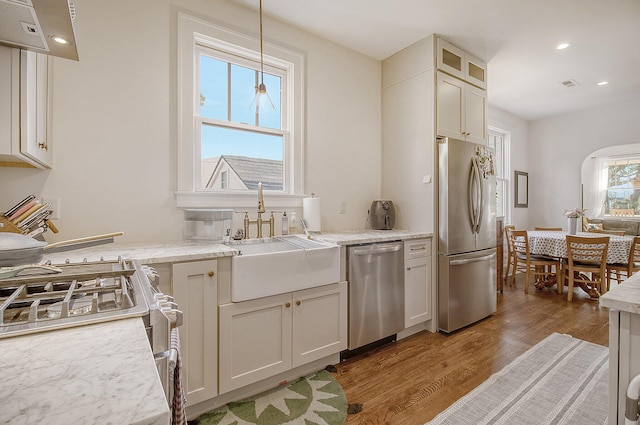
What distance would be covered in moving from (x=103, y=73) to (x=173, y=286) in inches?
57.8

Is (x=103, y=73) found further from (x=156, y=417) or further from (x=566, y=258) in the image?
(x=566, y=258)

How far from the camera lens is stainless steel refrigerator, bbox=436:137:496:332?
2828 millimetres

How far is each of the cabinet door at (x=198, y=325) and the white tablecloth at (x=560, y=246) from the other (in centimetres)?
427

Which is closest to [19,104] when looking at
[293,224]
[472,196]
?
[293,224]

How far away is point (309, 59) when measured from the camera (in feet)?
9.47

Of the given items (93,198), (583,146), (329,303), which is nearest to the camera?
(93,198)

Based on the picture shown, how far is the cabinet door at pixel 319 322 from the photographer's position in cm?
203

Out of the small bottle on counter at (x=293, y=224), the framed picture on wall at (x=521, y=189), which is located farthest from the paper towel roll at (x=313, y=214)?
the framed picture on wall at (x=521, y=189)

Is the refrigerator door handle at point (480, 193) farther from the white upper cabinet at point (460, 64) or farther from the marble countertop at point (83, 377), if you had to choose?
the marble countertop at point (83, 377)

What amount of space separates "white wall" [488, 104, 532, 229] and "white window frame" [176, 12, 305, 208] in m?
3.87

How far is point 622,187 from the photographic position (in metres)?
5.00

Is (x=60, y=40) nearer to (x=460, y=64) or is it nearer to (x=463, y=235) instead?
(x=463, y=235)

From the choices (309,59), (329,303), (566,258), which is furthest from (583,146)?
(329,303)

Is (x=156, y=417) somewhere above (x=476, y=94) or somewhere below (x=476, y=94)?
below
